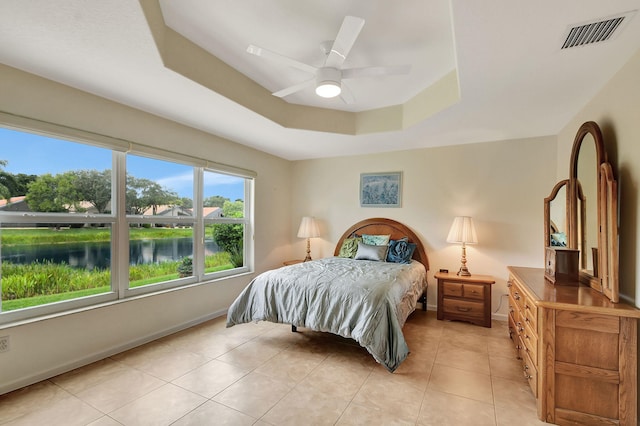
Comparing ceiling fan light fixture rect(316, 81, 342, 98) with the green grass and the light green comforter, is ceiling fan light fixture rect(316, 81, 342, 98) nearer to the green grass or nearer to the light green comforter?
the light green comforter

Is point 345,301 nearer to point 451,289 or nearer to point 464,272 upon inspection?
point 451,289

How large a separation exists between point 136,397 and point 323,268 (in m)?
2.02

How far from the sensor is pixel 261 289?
119 inches

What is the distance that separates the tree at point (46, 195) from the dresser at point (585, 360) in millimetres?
3816

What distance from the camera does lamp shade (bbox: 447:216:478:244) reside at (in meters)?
3.71

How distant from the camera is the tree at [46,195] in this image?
2373mm

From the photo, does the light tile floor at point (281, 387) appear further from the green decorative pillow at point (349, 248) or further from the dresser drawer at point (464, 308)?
the green decorative pillow at point (349, 248)

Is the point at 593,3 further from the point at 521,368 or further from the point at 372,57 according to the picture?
the point at 521,368

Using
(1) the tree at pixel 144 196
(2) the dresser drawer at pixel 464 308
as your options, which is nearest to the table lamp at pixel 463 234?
(2) the dresser drawer at pixel 464 308

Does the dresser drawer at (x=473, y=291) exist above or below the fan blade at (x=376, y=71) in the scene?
below

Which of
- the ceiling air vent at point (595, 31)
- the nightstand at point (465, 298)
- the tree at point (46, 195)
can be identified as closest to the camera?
the ceiling air vent at point (595, 31)

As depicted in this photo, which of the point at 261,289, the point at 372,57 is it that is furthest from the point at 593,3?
the point at 261,289

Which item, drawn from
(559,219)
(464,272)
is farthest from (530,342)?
(464,272)

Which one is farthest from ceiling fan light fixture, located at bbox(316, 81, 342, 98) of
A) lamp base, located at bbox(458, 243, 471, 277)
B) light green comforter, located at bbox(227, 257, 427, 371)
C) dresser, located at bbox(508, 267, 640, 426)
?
lamp base, located at bbox(458, 243, 471, 277)
